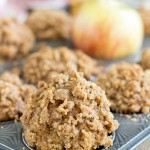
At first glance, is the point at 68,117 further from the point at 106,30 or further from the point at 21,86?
the point at 106,30

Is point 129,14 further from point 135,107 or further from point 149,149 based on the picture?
point 149,149

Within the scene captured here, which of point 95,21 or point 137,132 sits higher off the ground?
point 95,21

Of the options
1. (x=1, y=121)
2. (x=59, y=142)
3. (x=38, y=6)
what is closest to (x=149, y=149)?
(x=59, y=142)

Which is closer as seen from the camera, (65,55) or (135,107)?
(135,107)

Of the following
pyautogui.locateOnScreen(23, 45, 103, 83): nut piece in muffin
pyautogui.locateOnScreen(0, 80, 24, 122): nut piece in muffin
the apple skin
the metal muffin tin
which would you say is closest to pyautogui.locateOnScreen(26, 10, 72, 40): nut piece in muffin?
the apple skin

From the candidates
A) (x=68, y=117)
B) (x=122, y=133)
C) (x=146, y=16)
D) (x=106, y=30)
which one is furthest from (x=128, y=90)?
(x=146, y=16)

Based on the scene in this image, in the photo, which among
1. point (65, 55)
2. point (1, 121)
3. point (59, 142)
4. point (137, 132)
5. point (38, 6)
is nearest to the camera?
point (59, 142)

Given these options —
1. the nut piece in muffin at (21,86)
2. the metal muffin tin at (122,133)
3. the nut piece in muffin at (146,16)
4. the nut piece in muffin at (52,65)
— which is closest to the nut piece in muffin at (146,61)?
the nut piece in muffin at (52,65)
